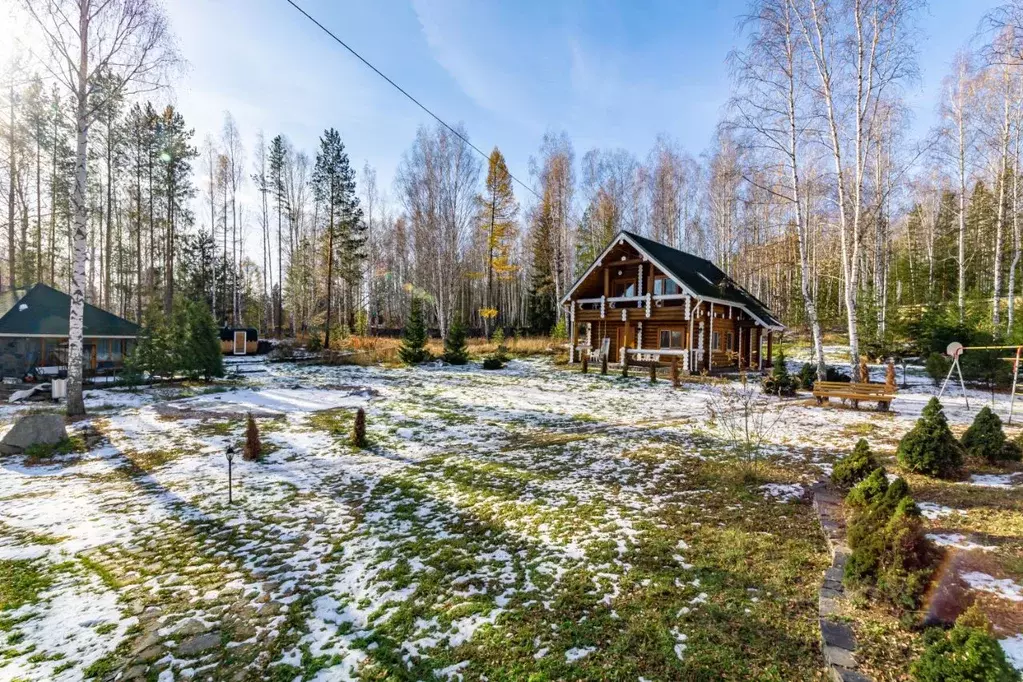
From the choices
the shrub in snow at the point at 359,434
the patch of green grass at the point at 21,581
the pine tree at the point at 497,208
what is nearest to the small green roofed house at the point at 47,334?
the shrub in snow at the point at 359,434

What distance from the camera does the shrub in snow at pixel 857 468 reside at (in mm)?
5992

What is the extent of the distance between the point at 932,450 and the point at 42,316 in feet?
97.7

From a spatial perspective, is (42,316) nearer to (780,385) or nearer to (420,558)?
(420,558)

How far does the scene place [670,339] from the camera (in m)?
21.8

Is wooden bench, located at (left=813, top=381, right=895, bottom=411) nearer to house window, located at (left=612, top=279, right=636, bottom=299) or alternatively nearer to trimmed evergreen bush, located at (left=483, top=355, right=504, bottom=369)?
house window, located at (left=612, top=279, right=636, bottom=299)

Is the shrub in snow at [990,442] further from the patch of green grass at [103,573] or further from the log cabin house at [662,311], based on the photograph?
the log cabin house at [662,311]

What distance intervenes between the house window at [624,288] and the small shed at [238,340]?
81.8 ft

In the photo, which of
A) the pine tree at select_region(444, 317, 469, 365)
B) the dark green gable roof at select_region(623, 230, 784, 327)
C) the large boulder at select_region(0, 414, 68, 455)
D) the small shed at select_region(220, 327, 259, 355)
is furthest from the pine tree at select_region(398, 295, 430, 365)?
the small shed at select_region(220, 327, 259, 355)

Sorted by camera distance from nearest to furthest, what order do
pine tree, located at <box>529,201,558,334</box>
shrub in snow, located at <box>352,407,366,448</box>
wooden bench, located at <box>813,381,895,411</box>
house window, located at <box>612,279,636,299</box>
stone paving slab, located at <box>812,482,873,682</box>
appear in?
stone paving slab, located at <box>812,482,873,682</box> < shrub in snow, located at <box>352,407,366,448</box> < wooden bench, located at <box>813,381,895,411</box> < house window, located at <box>612,279,636,299</box> < pine tree, located at <box>529,201,558,334</box>

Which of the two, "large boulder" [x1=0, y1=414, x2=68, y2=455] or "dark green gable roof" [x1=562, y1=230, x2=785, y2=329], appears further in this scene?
"dark green gable roof" [x1=562, y1=230, x2=785, y2=329]

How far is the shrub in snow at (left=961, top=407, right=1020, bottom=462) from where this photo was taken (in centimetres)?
691

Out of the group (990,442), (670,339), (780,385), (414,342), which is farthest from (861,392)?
(414,342)

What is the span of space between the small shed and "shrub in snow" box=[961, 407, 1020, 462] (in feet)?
115

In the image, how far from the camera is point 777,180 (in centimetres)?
1869
